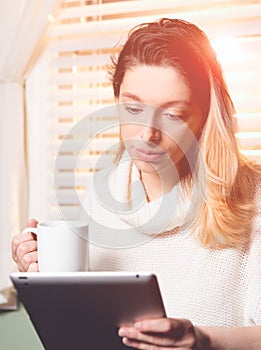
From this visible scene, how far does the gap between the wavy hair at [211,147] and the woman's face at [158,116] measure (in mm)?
14

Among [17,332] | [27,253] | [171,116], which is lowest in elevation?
[17,332]

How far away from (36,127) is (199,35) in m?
0.56

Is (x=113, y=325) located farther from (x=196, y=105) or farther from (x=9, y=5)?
(x=9, y=5)

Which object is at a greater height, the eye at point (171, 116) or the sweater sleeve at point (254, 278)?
the eye at point (171, 116)

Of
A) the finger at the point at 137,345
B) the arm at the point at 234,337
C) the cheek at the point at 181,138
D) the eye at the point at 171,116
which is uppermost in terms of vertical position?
the eye at the point at 171,116

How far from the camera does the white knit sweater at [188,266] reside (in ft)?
3.64

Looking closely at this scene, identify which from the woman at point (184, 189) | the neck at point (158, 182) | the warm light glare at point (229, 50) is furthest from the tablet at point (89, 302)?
the warm light glare at point (229, 50)

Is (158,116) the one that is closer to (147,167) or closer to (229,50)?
(147,167)

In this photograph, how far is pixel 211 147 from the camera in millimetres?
1137

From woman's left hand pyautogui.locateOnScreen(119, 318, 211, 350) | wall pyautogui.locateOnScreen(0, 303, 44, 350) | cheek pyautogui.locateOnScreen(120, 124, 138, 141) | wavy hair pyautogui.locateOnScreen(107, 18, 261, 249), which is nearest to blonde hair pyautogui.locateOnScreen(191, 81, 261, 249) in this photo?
wavy hair pyautogui.locateOnScreen(107, 18, 261, 249)

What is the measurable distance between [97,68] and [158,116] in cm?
47

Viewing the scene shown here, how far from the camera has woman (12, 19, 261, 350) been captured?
1112 millimetres

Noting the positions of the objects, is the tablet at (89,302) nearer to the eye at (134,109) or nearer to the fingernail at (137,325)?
the fingernail at (137,325)

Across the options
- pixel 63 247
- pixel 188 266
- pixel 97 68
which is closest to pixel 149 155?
pixel 188 266
